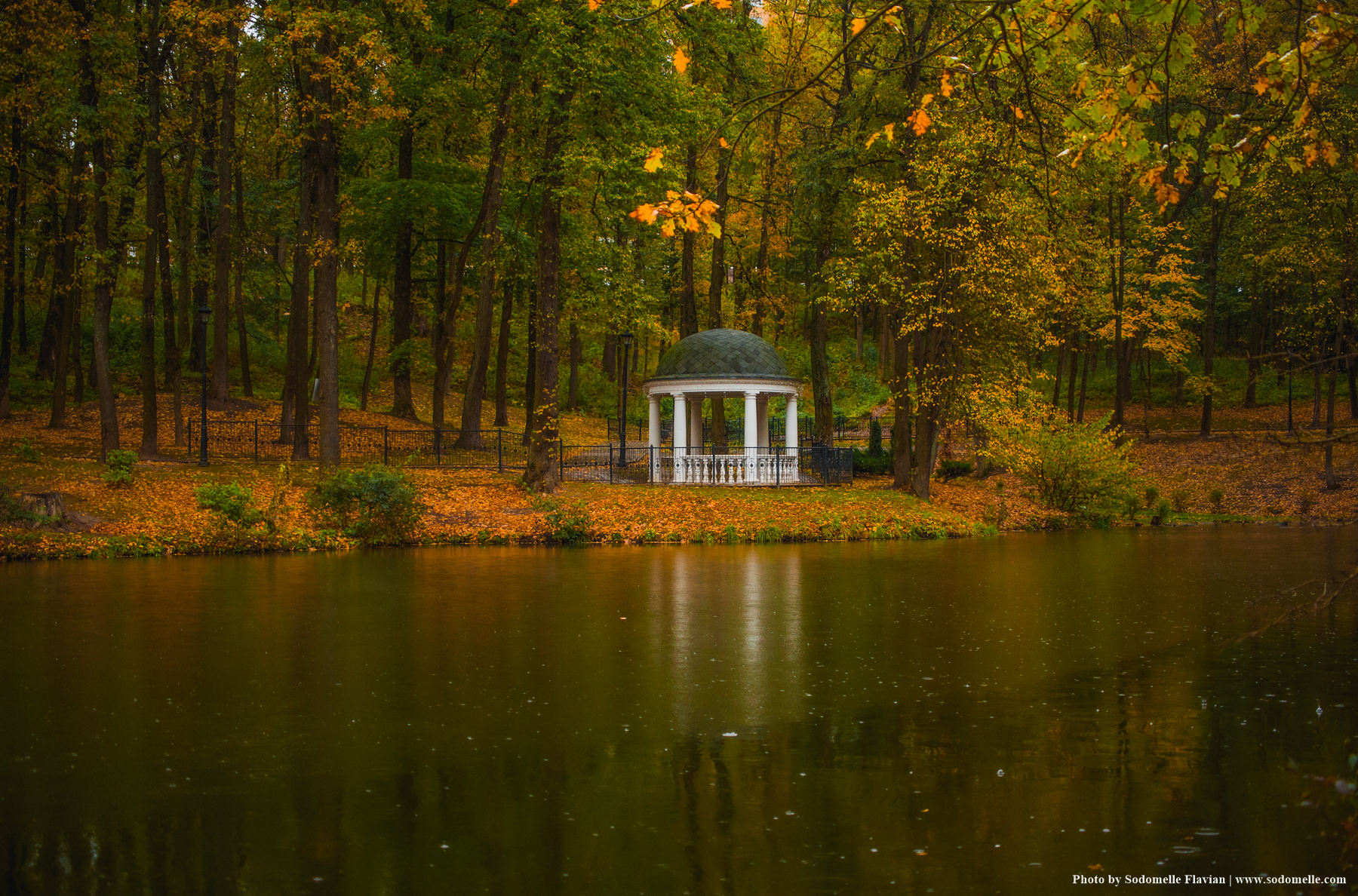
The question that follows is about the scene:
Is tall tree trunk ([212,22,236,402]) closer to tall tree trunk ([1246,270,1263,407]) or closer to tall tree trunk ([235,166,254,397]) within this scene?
tall tree trunk ([235,166,254,397])

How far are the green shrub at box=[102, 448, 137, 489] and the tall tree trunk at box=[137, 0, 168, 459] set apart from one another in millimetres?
3891

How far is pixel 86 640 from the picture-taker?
10.1m

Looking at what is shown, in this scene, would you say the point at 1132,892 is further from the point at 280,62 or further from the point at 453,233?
the point at 453,233

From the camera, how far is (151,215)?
79.0 feet

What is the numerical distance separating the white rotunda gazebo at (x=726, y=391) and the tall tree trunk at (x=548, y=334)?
5268 mm

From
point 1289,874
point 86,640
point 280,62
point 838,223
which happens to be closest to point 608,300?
point 838,223

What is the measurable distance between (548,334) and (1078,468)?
12749 millimetres

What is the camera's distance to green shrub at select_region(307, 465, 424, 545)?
20078 millimetres

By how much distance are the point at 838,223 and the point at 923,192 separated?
4.84 meters

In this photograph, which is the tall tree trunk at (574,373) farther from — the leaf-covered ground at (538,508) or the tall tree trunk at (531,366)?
the leaf-covered ground at (538,508)

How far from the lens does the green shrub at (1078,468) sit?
84.6 feet

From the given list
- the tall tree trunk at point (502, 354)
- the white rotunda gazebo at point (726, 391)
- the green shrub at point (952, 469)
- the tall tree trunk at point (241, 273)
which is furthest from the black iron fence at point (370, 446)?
the green shrub at point (952, 469)

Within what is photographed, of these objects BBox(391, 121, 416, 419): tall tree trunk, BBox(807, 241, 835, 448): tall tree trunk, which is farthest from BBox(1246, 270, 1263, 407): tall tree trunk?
BBox(391, 121, 416, 419): tall tree trunk

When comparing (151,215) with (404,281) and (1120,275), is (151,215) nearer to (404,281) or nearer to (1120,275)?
(404,281)
